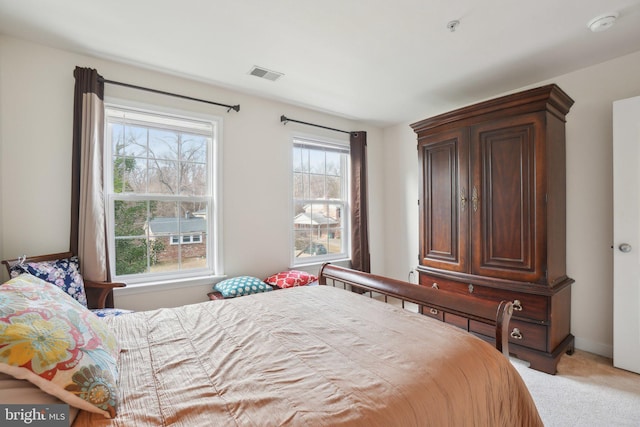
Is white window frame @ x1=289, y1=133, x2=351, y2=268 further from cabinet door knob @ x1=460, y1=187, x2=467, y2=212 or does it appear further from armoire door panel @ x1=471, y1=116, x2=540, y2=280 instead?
armoire door panel @ x1=471, y1=116, x2=540, y2=280

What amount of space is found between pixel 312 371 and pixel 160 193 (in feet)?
7.78

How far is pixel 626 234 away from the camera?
7.43 ft

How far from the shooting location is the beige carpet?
5.82 ft

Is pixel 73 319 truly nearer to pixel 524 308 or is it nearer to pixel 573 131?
pixel 524 308

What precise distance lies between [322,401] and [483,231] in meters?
2.30

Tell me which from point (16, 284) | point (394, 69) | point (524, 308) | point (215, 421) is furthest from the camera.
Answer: point (394, 69)

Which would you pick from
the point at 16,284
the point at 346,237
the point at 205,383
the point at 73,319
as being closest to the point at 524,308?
the point at 346,237

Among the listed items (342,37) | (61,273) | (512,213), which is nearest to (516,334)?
(512,213)

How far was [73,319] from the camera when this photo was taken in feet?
3.43

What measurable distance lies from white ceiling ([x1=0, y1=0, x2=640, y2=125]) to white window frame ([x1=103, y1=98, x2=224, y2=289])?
360mm

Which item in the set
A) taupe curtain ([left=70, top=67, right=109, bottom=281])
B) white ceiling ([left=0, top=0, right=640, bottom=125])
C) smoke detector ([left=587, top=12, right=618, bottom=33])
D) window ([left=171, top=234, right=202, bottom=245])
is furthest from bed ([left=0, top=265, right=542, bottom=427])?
smoke detector ([left=587, top=12, right=618, bottom=33])

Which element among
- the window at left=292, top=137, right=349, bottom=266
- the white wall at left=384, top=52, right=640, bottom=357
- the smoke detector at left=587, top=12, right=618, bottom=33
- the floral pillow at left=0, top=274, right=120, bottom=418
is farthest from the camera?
the window at left=292, top=137, right=349, bottom=266

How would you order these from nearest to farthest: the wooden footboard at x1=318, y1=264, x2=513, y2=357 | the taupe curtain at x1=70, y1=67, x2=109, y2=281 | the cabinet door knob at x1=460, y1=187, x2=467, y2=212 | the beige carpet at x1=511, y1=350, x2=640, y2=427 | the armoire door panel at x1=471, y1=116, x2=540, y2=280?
the wooden footboard at x1=318, y1=264, x2=513, y2=357, the beige carpet at x1=511, y1=350, x2=640, y2=427, the taupe curtain at x1=70, y1=67, x2=109, y2=281, the armoire door panel at x1=471, y1=116, x2=540, y2=280, the cabinet door knob at x1=460, y1=187, x2=467, y2=212

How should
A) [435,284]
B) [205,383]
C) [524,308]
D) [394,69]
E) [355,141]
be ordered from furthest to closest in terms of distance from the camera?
[355,141]
[435,284]
[394,69]
[524,308]
[205,383]
